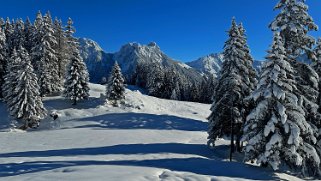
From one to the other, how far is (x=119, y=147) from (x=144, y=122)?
17.4m

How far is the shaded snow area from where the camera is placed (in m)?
17.0

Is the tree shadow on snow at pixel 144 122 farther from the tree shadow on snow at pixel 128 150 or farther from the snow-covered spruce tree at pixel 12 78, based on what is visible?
the tree shadow on snow at pixel 128 150

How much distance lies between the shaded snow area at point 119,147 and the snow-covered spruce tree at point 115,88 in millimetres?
1955

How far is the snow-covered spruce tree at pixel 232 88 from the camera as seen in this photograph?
29438 millimetres

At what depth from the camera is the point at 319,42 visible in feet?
82.0

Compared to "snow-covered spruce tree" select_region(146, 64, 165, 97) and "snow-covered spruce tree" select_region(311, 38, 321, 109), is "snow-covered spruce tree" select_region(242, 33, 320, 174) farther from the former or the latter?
"snow-covered spruce tree" select_region(146, 64, 165, 97)

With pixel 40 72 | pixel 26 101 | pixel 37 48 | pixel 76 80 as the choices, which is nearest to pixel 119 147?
pixel 26 101

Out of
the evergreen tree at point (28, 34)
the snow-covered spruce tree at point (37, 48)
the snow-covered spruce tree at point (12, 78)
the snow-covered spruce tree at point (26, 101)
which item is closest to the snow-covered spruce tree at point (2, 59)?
the snow-covered spruce tree at point (37, 48)

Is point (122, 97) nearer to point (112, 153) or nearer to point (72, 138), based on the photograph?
point (72, 138)

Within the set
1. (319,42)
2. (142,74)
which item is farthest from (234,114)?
(142,74)

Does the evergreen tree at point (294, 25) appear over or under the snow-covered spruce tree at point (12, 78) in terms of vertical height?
over

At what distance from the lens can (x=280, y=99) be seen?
794 inches

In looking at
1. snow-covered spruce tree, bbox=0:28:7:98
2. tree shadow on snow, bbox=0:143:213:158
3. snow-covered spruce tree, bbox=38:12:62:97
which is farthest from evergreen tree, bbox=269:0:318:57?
snow-covered spruce tree, bbox=0:28:7:98

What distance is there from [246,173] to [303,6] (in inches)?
529
